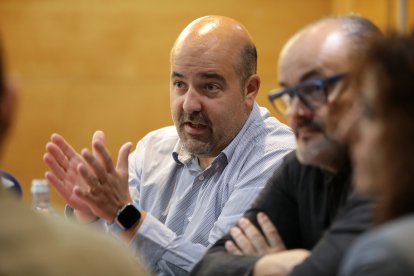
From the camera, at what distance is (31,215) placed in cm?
129

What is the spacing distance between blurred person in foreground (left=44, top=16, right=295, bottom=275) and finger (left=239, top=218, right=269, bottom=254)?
0.41 m

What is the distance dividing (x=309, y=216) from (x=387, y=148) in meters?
0.92

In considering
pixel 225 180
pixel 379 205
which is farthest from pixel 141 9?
pixel 379 205

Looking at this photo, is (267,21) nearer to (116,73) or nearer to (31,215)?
(116,73)

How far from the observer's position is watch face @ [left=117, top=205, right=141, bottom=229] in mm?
2711

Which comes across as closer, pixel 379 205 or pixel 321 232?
pixel 379 205

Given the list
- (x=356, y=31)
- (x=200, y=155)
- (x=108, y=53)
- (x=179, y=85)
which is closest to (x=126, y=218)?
(x=200, y=155)

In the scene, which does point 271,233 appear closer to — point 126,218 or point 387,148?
point 126,218

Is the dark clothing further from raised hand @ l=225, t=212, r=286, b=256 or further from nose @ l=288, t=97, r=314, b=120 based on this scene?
nose @ l=288, t=97, r=314, b=120

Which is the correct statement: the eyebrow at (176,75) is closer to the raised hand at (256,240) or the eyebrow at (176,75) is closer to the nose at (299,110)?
the raised hand at (256,240)

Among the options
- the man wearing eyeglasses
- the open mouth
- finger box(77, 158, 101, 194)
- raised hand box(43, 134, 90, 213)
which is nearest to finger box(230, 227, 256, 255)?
the man wearing eyeglasses

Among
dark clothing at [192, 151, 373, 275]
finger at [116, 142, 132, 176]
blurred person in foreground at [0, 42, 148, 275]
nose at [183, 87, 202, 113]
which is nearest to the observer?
blurred person in foreground at [0, 42, 148, 275]

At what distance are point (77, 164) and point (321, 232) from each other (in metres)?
0.94

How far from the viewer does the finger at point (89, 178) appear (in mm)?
2625
